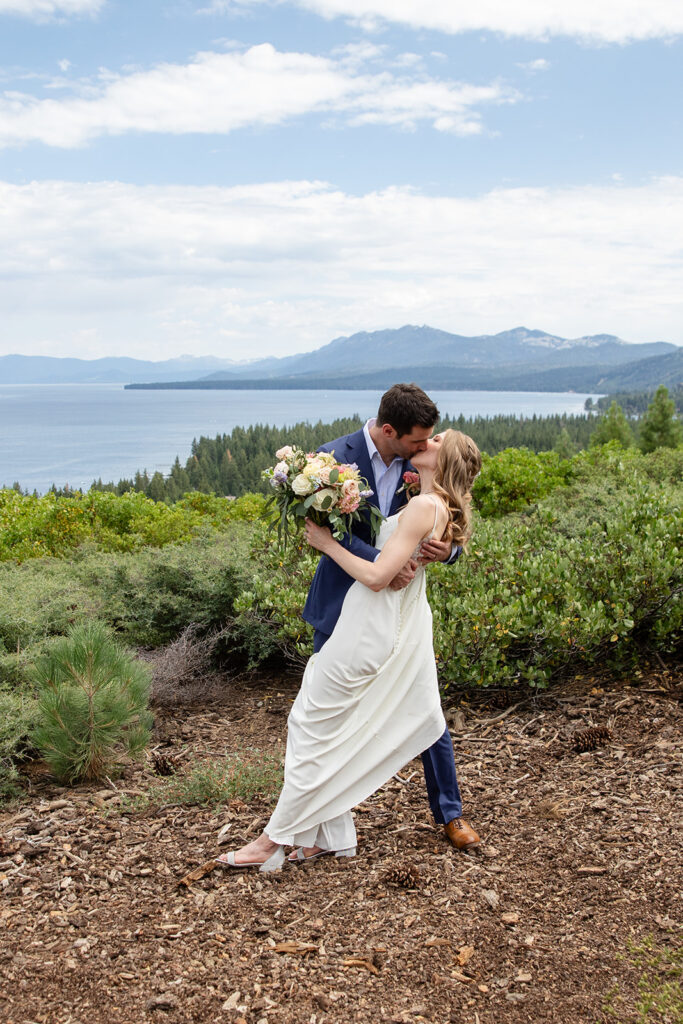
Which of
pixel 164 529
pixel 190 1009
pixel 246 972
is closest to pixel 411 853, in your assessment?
pixel 246 972

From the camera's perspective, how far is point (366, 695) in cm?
352

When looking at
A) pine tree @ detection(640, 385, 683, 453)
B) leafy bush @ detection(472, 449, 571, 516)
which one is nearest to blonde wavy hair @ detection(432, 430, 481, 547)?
leafy bush @ detection(472, 449, 571, 516)

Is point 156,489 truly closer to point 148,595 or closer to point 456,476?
point 148,595

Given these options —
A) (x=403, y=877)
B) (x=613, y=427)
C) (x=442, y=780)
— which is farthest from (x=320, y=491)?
(x=613, y=427)

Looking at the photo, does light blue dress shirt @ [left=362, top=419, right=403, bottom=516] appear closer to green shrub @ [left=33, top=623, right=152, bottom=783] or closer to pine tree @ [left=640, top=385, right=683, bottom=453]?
green shrub @ [left=33, top=623, right=152, bottom=783]

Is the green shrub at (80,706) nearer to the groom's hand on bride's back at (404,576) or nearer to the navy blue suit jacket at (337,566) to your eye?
the navy blue suit jacket at (337,566)

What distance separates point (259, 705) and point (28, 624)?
6.49 feet

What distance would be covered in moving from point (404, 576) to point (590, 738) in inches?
83.9

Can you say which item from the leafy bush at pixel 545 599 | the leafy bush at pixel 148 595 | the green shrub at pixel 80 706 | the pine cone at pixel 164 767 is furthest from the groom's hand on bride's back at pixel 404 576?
the leafy bush at pixel 148 595

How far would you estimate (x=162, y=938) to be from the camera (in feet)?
10.0

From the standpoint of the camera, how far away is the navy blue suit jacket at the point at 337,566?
3.44 m

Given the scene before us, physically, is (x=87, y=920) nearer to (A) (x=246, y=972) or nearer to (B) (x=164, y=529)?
(A) (x=246, y=972)

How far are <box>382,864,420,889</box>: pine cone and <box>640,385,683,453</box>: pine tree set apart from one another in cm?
5290

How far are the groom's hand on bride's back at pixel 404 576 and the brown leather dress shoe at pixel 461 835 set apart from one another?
1.21 metres
